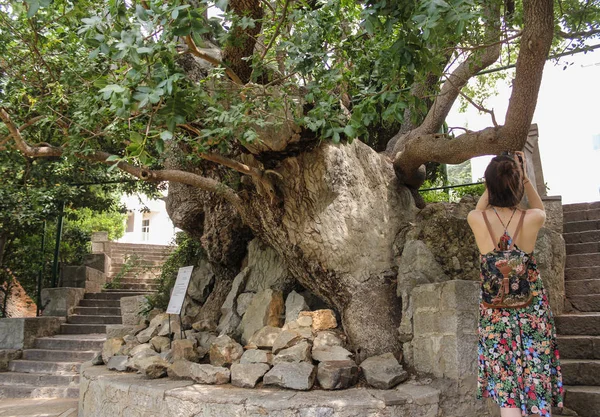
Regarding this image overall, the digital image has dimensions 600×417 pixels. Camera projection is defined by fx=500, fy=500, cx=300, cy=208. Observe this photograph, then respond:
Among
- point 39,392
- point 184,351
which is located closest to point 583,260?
point 184,351

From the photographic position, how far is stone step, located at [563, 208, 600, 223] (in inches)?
258

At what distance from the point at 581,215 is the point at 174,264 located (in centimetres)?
619

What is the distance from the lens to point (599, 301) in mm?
4961

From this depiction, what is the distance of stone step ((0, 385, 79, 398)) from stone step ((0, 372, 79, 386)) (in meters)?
0.21

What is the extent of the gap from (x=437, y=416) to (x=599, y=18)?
4406 mm

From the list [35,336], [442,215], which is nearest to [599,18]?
[442,215]

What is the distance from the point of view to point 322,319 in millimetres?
5023

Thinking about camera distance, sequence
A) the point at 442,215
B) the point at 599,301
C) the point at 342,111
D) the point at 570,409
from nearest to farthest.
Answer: the point at 570,409
the point at 342,111
the point at 599,301
the point at 442,215

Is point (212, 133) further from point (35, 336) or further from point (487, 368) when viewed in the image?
point (35, 336)

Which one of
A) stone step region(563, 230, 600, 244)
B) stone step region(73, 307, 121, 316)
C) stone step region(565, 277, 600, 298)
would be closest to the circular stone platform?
stone step region(565, 277, 600, 298)

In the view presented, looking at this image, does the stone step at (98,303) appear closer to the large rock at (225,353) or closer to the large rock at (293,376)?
the large rock at (225,353)

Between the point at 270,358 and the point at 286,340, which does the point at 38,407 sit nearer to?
the point at 270,358

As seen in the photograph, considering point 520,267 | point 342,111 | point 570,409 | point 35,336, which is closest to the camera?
point 520,267

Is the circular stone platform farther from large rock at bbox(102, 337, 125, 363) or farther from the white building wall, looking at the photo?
the white building wall
